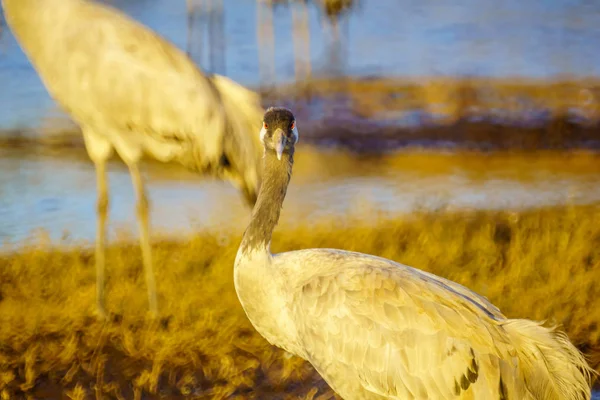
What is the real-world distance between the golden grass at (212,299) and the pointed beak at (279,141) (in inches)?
47.5

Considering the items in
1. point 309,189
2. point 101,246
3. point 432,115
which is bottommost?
point 432,115

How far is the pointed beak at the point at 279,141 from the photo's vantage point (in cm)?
397

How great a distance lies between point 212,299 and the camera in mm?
5531

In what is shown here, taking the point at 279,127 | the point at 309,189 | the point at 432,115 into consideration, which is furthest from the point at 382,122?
the point at 279,127

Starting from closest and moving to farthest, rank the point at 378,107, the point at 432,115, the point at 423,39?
the point at 432,115, the point at 378,107, the point at 423,39

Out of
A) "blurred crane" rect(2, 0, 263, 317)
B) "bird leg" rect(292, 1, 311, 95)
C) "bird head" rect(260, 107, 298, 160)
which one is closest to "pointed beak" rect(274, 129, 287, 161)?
"bird head" rect(260, 107, 298, 160)

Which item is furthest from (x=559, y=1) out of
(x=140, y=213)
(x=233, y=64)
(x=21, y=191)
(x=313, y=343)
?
(x=313, y=343)

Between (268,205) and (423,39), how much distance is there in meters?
17.8

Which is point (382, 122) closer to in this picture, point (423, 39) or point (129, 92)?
point (423, 39)

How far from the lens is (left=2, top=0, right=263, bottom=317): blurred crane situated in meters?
5.45

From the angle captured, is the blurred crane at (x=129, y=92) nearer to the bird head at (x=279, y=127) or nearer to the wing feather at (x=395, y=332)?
the bird head at (x=279, y=127)

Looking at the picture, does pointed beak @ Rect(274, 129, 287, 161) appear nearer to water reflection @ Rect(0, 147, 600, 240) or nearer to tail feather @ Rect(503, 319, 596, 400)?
tail feather @ Rect(503, 319, 596, 400)

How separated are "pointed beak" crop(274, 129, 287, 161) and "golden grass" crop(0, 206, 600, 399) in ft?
3.96

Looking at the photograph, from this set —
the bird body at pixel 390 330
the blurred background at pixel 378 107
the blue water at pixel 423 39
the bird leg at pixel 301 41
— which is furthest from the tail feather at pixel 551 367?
the bird leg at pixel 301 41
